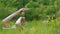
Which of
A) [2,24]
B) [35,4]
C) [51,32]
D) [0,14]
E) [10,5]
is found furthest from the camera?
[10,5]

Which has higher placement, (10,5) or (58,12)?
(58,12)

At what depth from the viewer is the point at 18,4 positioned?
21.4 ft

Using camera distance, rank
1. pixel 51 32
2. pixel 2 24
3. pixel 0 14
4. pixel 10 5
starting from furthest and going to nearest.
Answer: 1. pixel 10 5
2. pixel 0 14
3. pixel 2 24
4. pixel 51 32

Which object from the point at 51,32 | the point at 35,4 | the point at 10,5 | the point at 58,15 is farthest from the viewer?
the point at 10,5

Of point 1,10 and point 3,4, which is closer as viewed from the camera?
point 1,10

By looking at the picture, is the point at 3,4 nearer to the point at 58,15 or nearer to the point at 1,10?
the point at 1,10

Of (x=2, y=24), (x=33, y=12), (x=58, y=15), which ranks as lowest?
(x=33, y=12)

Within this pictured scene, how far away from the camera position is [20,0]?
21.2 ft

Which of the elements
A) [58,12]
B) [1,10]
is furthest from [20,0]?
[58,12]

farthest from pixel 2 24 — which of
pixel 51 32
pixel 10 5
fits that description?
pixel 10 5

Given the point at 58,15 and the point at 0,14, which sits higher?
the point at 58,15

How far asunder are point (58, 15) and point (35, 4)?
4.20 meters

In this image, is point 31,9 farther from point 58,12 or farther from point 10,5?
point 58,12

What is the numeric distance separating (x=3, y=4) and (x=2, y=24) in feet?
10.8
